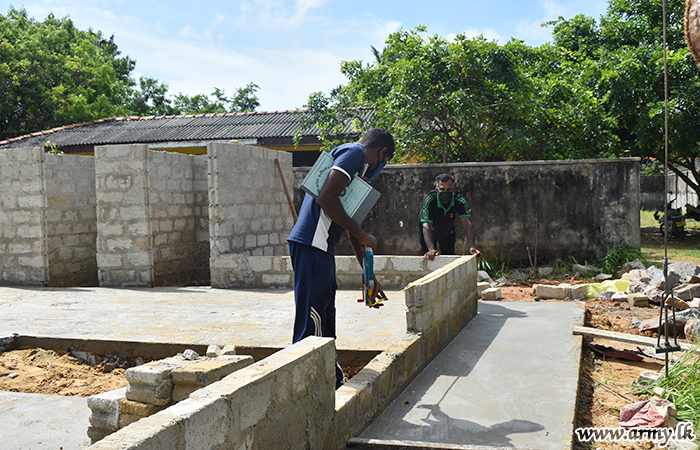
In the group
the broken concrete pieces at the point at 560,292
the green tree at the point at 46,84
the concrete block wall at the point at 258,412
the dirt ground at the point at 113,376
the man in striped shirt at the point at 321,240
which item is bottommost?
the dirt ground at the point at 113,376

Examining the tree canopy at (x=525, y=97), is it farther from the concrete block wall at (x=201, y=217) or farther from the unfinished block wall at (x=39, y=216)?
the unfinished block wall at (x=39, y=216)

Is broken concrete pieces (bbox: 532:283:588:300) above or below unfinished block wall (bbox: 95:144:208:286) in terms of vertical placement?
below

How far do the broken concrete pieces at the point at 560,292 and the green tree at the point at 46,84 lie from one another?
19497mm

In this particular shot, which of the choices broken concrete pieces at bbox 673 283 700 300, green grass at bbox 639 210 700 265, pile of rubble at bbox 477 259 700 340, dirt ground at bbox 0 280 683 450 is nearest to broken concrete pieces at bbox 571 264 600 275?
Answer: pile of rubble at bbox 477 259 700 340

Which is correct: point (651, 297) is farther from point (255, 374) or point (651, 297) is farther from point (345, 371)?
point (255, 374)

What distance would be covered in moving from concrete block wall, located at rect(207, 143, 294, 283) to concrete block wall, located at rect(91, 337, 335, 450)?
5.37 meters

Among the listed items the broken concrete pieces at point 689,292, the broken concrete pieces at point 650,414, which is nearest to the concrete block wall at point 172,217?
the broken concrete pieces at point 650,414

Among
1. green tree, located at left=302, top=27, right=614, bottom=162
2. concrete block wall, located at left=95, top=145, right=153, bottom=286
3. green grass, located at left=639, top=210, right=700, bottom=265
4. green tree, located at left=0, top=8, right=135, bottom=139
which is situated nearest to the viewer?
concrete block wall, located at left=95, top=145, right=153, bottom=286

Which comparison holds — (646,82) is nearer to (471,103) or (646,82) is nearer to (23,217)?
(471,103)

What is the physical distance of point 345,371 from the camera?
479 cm

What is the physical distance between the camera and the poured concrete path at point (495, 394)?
135 inches

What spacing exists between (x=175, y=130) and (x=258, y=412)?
1640 cm

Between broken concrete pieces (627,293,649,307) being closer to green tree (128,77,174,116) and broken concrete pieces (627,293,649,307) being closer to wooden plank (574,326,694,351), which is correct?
wooden plank (574,326,694,351)

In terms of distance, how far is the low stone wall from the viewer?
779cm
